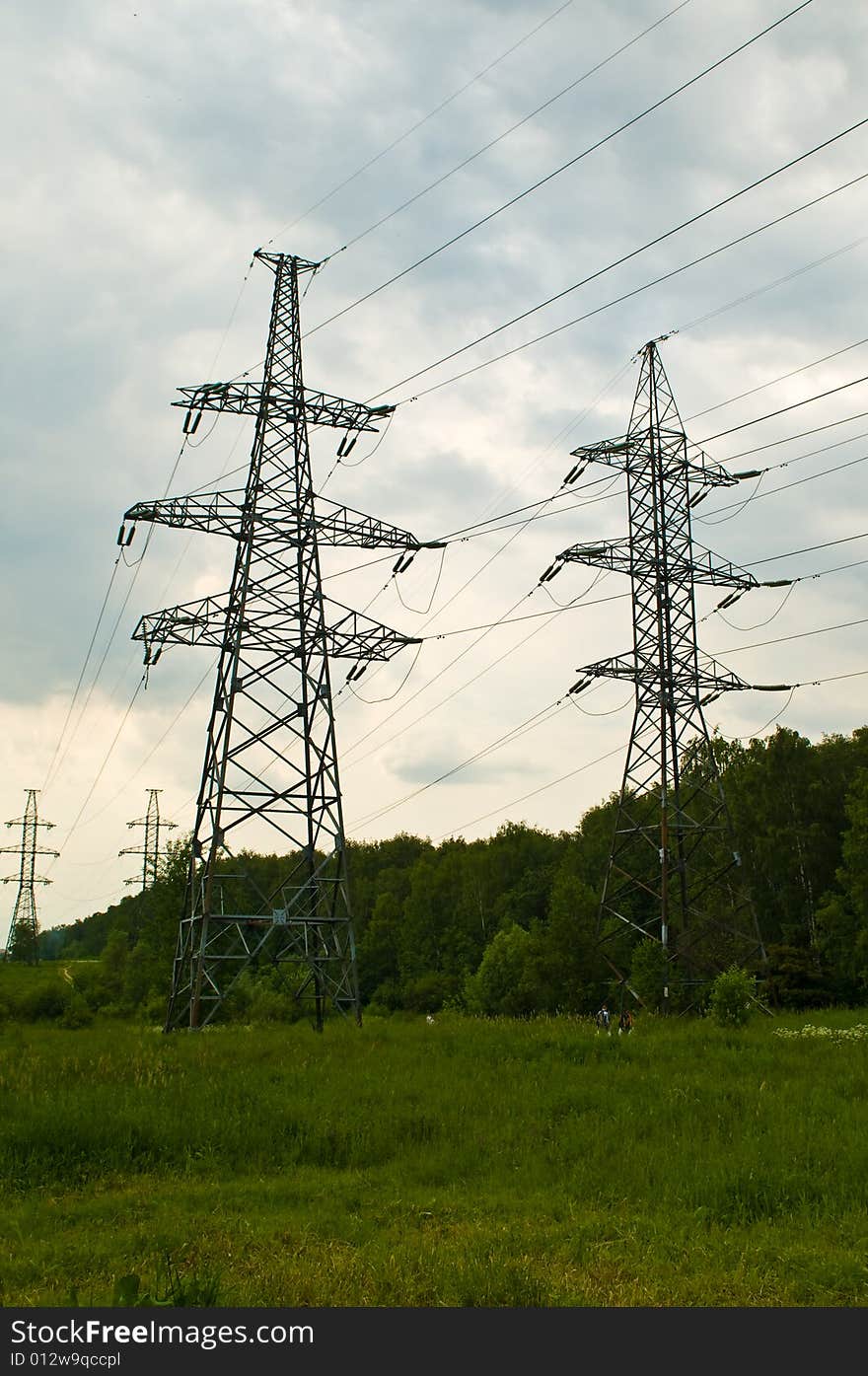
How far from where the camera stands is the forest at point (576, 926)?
1754 inches

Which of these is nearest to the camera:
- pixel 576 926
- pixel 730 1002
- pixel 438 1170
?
pixel 438 1170

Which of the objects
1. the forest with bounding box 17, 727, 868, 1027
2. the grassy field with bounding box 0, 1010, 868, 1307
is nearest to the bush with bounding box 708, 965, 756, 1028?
the grassy field with bounding box 0, 1010, 868, 1307

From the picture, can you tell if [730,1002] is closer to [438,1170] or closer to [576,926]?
[438,1170]

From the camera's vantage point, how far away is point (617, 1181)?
10812 mm

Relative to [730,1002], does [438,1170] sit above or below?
below

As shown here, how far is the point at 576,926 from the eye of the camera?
54719 millimetres

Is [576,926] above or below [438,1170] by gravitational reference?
above

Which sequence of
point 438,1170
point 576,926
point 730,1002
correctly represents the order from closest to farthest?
point 438,1170, point 730,1002, point 576,926

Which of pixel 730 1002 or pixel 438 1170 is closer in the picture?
pixel 438 1170

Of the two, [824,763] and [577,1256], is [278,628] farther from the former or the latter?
[824,763]

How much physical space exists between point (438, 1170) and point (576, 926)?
145 feet

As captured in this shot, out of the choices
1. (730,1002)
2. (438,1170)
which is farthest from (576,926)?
(438,1170)

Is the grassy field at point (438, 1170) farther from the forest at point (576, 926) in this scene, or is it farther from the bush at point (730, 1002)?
the forest at point (576, 926)

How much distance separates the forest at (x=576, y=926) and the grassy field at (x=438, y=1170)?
1122cm
